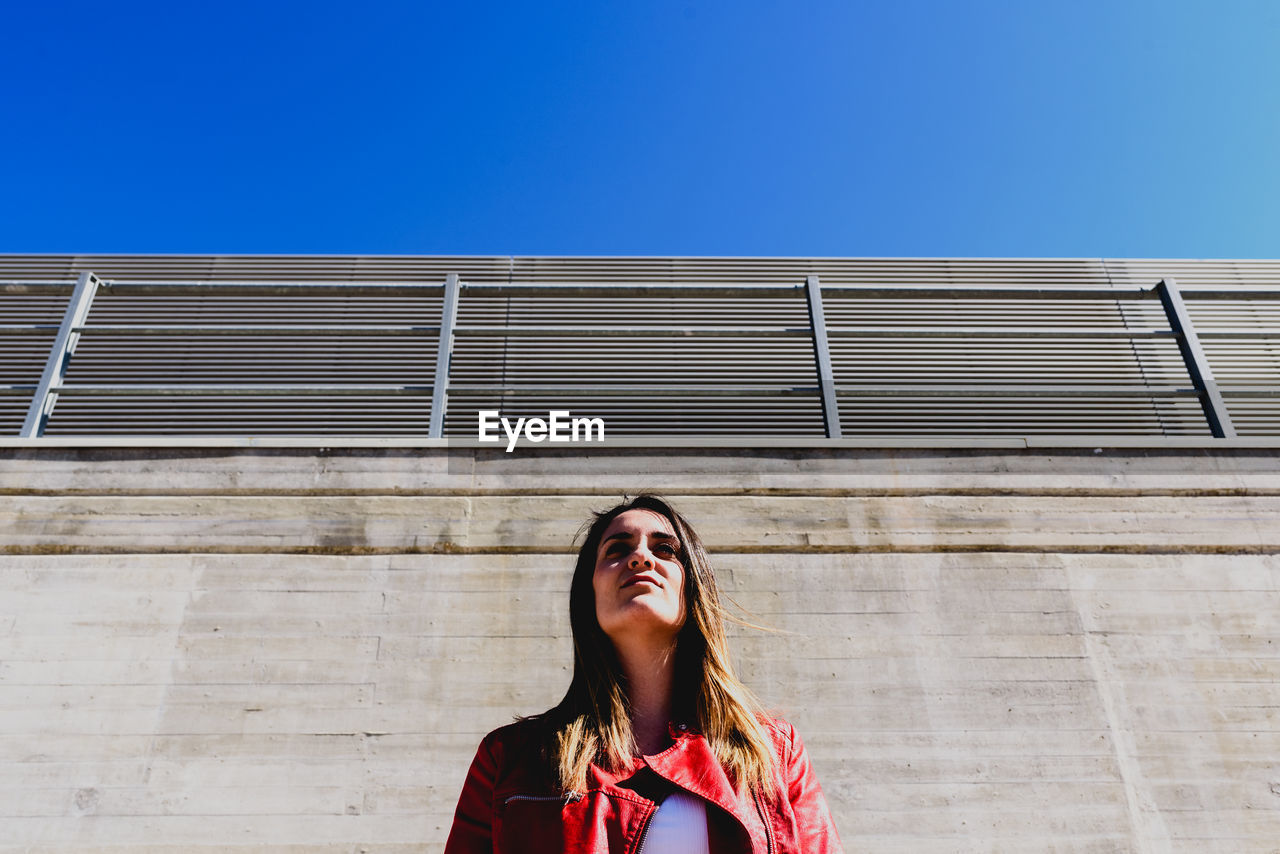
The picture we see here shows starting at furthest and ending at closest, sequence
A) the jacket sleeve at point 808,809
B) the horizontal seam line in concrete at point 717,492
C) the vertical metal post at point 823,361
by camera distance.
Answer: the vertical metal post at point 823,361
the horizontal seam line in concrete at point 717,492
the jacket sleeve at point 808,809

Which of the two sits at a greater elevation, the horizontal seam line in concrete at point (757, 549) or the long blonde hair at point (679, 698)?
the horizontal seam line in concrete at point (757, 549)

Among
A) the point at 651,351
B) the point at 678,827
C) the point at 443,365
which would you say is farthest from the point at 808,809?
the point at 651,351

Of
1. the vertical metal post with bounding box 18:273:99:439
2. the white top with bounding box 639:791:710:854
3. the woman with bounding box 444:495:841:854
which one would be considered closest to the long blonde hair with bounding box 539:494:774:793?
the woman with bounding box 444:495:841:854

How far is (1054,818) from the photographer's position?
8.82ft

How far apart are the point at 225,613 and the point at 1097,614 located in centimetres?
344

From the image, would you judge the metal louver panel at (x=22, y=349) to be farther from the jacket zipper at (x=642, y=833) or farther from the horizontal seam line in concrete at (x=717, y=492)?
the jacket zipper at (x=642, y=833)

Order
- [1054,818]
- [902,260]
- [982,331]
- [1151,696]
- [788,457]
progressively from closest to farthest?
[1054,818] < [1151,696] < [788,457] < [982,331] < [902,260]

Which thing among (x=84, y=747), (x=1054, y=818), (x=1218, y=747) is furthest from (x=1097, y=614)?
(x=84, y=747)

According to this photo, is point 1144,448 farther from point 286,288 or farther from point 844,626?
point 286,288

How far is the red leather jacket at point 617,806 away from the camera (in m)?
1.29

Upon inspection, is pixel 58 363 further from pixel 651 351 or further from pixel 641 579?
pixel 641 579

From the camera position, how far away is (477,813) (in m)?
1.45

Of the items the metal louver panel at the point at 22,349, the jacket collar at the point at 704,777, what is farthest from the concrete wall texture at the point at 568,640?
the metal louver panel at the point at 22,349

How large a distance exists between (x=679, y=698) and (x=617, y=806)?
31 cm
